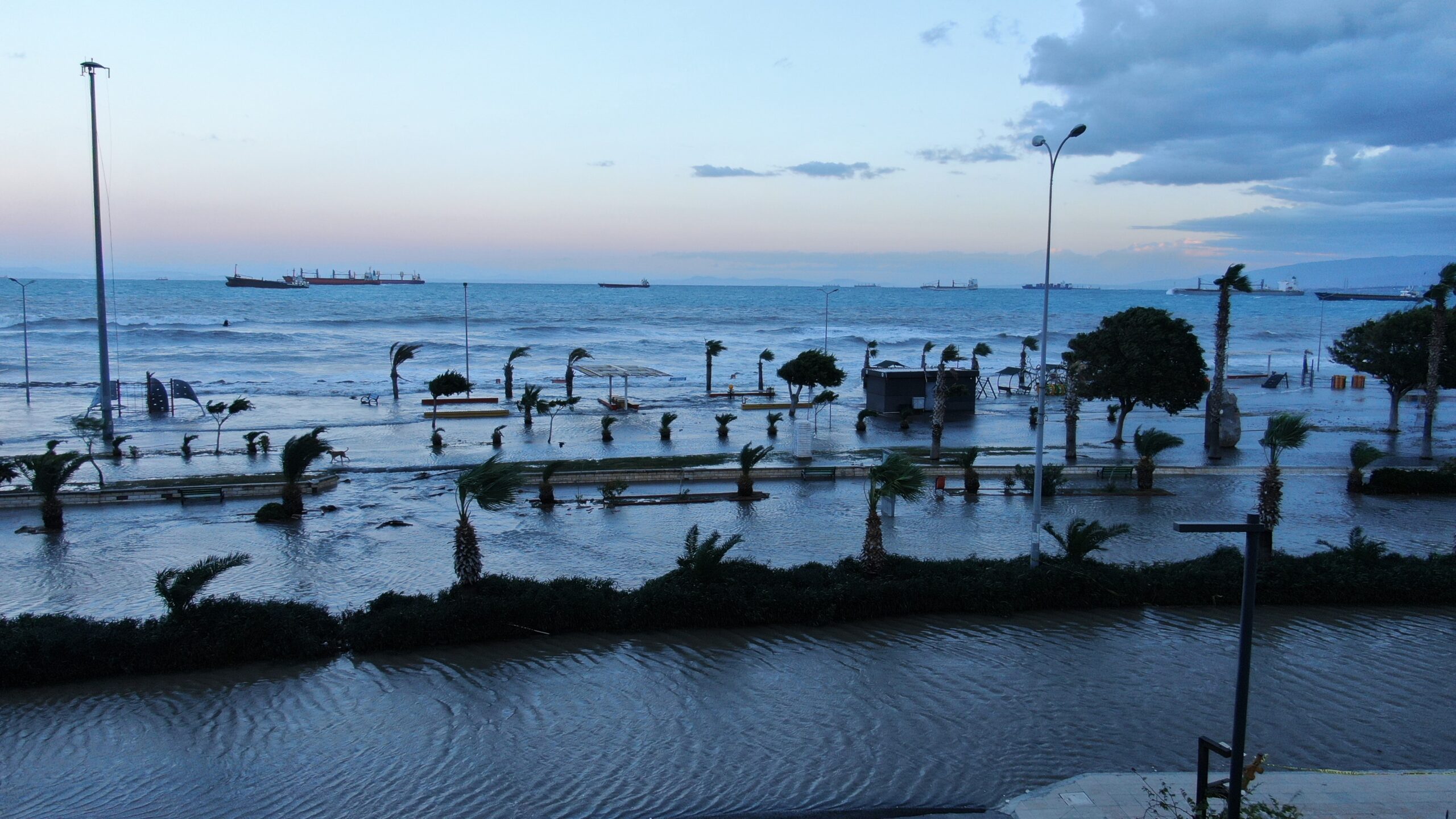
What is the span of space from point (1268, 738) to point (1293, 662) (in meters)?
2.46

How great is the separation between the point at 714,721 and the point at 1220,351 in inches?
850

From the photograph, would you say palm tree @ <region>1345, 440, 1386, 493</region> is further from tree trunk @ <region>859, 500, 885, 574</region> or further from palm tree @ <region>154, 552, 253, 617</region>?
palm tree @ <region>154, 552, 253, 617</region>

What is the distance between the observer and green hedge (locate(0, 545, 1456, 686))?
10.5 meters

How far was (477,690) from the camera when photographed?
1010 cm

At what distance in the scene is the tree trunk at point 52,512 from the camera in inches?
685

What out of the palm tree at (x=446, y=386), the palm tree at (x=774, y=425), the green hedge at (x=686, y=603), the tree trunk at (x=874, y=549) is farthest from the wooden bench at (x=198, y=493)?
the palm tree at (x=774, y=425)

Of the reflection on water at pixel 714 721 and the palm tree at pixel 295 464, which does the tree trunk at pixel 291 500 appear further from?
the reflection on water at pixel 714 721

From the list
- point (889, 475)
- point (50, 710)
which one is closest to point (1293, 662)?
point (889, 475)

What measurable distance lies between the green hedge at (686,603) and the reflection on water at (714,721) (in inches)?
11.6

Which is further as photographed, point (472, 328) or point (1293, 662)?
point (472, 328)

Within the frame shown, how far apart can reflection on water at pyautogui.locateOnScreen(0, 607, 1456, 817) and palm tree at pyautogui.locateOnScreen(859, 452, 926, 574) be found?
4.05 feet

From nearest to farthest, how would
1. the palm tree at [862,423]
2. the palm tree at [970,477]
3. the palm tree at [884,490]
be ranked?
1. the palm tree at [884,490]
2. the palm tree at [970,477]
3. the palm tree at [862,423]

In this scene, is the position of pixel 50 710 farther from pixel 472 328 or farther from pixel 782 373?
pixel 472 328

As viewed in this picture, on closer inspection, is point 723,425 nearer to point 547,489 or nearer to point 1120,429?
point 547,489
